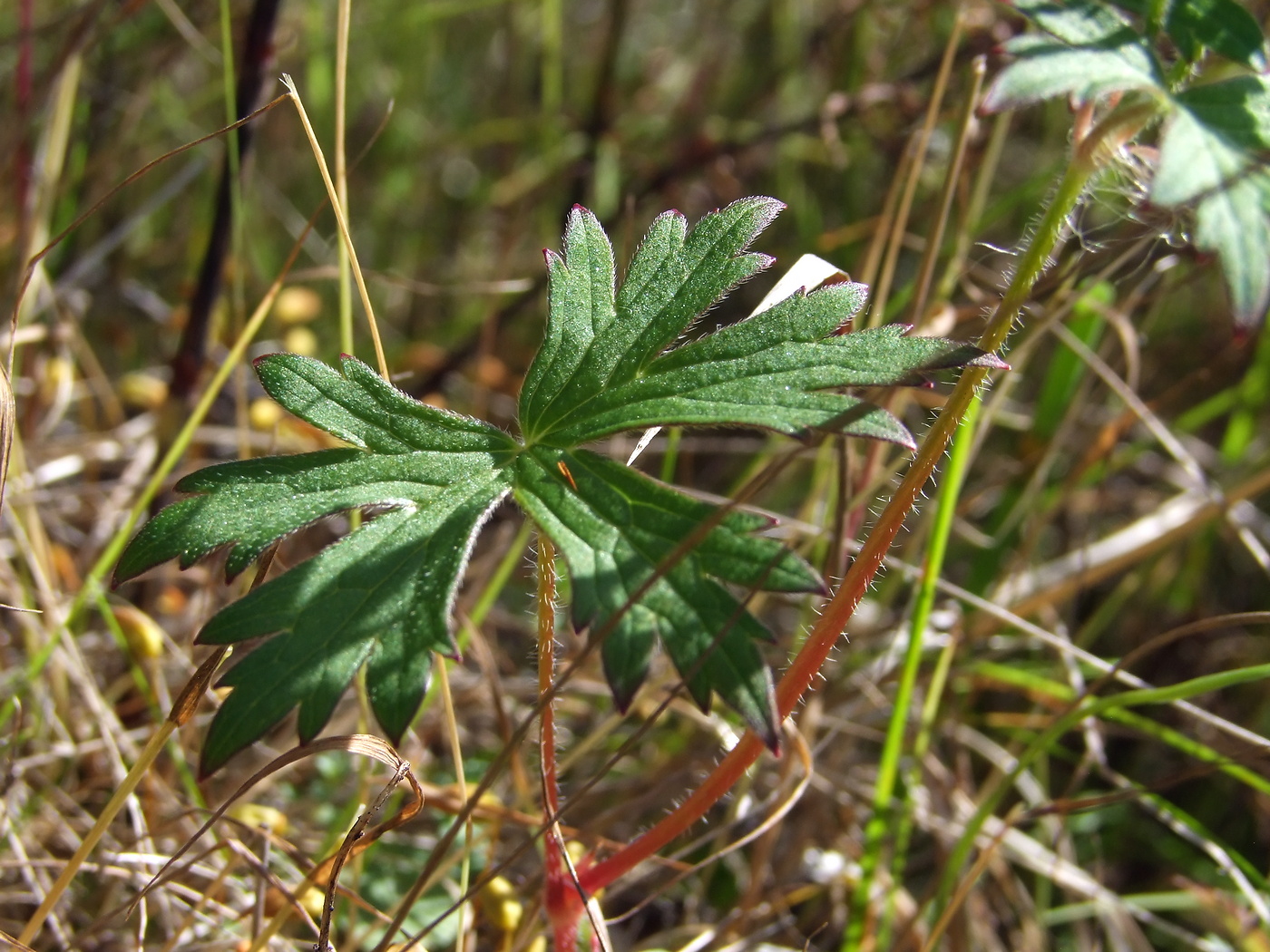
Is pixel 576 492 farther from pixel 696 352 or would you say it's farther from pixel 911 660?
pixel 911 660

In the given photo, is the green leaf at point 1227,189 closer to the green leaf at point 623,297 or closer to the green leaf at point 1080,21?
the green leaf at point 1080,21

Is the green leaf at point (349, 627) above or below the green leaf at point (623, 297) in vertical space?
below

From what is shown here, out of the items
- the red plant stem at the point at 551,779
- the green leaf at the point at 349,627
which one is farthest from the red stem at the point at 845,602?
the green leaf at the point at 349,627

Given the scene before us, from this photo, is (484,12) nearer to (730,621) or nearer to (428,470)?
(428,470)

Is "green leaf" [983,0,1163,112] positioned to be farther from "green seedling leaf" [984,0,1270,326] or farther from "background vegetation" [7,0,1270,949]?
"background vegetation" [7,0,1270,949]

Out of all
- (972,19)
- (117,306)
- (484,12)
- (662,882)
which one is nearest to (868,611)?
(662,882)

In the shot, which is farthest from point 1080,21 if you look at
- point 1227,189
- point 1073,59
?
point 1227,189
